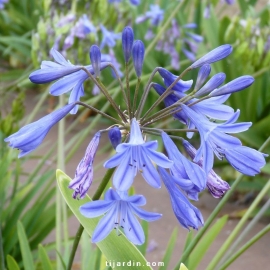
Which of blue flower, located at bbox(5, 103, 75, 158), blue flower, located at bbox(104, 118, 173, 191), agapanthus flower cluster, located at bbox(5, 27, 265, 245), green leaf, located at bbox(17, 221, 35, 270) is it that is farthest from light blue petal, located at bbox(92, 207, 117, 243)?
green leaf, located at bbox(17, 221, 35, 270)

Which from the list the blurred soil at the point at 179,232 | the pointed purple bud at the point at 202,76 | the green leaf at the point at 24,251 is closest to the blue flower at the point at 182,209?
the pointed purple bud at the point at 202,76

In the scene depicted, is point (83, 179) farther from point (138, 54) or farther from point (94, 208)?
point (138, 54)

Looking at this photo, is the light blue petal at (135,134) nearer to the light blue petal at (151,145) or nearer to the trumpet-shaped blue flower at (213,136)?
the light blue petal at (151,145)

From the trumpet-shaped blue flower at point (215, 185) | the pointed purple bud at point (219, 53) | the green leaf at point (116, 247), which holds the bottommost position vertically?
the green leaf at point (116, 247)

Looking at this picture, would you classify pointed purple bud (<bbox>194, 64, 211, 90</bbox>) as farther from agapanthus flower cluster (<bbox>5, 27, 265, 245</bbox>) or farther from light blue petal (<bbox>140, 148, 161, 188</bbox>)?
light blue petal (<bbox>140, 148, 161, 188</bbox>)

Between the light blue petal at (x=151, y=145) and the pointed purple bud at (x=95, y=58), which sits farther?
the pointed purple bud at (x=95, y=58)

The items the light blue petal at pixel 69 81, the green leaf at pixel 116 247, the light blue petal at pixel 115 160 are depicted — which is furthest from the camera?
the green leaf at pixel 116 247

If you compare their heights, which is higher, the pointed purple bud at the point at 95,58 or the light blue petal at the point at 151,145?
the pointed purple bud at the point at 95,58
